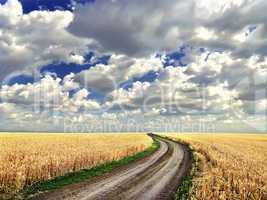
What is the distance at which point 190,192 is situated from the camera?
639 inches

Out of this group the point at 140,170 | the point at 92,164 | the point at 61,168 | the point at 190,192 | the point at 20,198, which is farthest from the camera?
the point at 92,164

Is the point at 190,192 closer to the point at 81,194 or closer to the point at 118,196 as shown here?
the point at 118,196

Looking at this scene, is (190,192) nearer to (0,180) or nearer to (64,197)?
(64,197)

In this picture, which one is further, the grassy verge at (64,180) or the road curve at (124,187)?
the grassy verge at (64,180)

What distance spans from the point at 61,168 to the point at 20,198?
298 inches

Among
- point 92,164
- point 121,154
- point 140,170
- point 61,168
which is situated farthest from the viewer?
point 121,154

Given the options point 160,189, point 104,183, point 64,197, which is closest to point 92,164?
point 104,183

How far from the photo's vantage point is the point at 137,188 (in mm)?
17734

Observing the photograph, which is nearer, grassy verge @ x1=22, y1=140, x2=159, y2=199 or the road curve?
the road curve

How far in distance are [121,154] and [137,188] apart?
1799 centimetres

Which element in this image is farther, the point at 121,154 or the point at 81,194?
the point at 121,154

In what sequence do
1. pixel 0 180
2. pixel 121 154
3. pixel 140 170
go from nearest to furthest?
pixel 0 180 < pixel 140 170 < pixel 121 154

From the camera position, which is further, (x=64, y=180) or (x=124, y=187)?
(x=64, y=180)

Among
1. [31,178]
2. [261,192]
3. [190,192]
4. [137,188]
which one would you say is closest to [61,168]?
[31,178]
